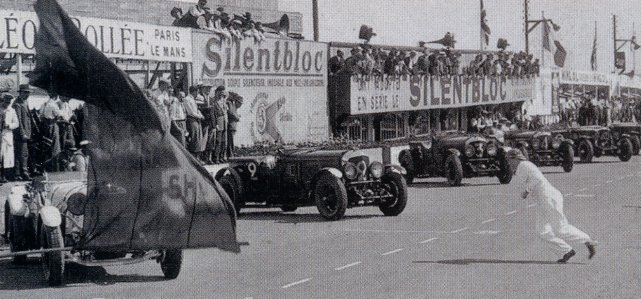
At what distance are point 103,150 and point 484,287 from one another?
13.2 feet

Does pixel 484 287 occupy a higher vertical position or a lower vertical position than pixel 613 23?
lower

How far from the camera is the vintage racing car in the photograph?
37.1 ft

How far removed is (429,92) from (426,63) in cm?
95

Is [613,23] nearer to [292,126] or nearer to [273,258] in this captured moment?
[292,126]

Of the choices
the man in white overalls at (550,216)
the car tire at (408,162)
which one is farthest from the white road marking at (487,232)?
the car tire at (408,162)

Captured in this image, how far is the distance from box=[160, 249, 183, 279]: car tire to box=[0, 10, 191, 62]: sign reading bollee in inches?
220

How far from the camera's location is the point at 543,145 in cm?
2970

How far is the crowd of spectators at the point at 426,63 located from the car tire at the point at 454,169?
6.07 meters

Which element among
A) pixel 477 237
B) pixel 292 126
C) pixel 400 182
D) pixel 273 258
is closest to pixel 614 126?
pixel 292 126

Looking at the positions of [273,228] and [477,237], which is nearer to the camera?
[477,237]

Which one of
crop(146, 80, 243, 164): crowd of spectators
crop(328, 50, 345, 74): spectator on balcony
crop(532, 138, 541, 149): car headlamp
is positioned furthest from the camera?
crop(328, 50, 345, 74): spectator on balcony

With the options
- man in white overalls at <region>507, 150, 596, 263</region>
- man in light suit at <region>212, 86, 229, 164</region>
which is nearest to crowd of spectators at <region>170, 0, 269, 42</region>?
man in light suit at <region>212, 86, 229, 164</region>

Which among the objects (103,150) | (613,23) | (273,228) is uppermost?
(613,23)

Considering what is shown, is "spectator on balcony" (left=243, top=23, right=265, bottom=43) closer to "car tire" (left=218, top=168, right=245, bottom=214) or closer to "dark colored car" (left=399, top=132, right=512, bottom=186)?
"dark colored car" (left=399, top=132, right=512, bottom=186)
